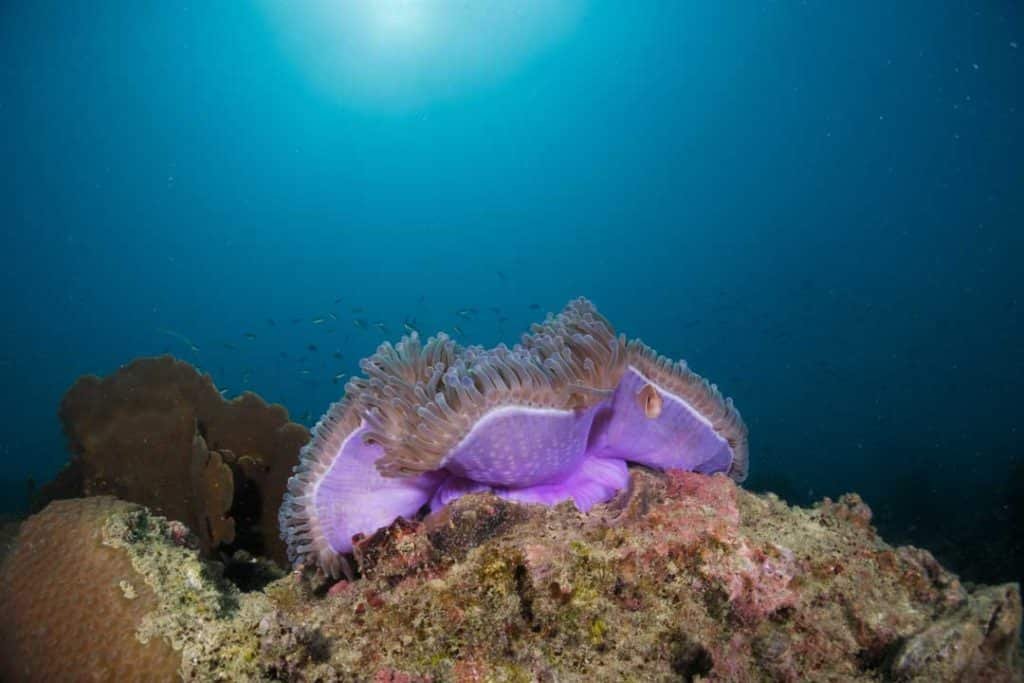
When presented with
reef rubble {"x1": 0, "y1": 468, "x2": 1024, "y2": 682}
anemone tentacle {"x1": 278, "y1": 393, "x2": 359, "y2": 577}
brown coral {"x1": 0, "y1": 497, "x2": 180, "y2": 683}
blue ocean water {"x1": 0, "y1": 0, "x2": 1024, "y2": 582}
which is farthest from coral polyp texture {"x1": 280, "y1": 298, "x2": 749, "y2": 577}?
blue ocean water {"x1": 0, "y1": 0, "x2": 1024, "y2": 582}

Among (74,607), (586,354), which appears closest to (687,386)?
(586,354)

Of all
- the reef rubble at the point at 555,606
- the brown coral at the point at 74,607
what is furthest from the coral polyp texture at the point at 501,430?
the brown coral at the point at 74,607

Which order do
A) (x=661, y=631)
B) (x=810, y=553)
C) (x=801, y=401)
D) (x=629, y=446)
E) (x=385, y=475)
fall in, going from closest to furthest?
(x=661, y=631) → (x=810, y=553) → (x=385, y=475) → (x=629, y=446) → (x=801, y=401)

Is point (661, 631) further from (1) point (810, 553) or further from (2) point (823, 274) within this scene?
(2) point (823, 274)

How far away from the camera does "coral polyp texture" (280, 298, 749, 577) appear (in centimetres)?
206

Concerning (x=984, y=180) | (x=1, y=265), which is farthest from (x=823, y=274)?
(x=1, y=265)

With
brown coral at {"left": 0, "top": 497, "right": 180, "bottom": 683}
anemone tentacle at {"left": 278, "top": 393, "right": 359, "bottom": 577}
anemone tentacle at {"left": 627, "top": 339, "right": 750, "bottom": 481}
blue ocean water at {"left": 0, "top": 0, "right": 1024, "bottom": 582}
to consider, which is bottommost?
brown coral at {"left": 0, "top": 497, "right": 180, "bottom": 683}

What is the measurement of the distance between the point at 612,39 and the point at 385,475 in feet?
281

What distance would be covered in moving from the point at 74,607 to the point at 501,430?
167 centimetres

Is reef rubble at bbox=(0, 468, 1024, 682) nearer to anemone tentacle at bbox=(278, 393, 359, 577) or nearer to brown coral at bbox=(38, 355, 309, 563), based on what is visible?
anemone tentacle at bbox=(278, 393, 359, 577)

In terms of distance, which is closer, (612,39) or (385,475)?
(385,475)

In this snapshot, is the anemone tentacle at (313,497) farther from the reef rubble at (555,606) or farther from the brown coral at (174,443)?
the brown coral at (174,443)

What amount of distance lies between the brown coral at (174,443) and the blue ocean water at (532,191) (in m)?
42.1

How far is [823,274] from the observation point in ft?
252
